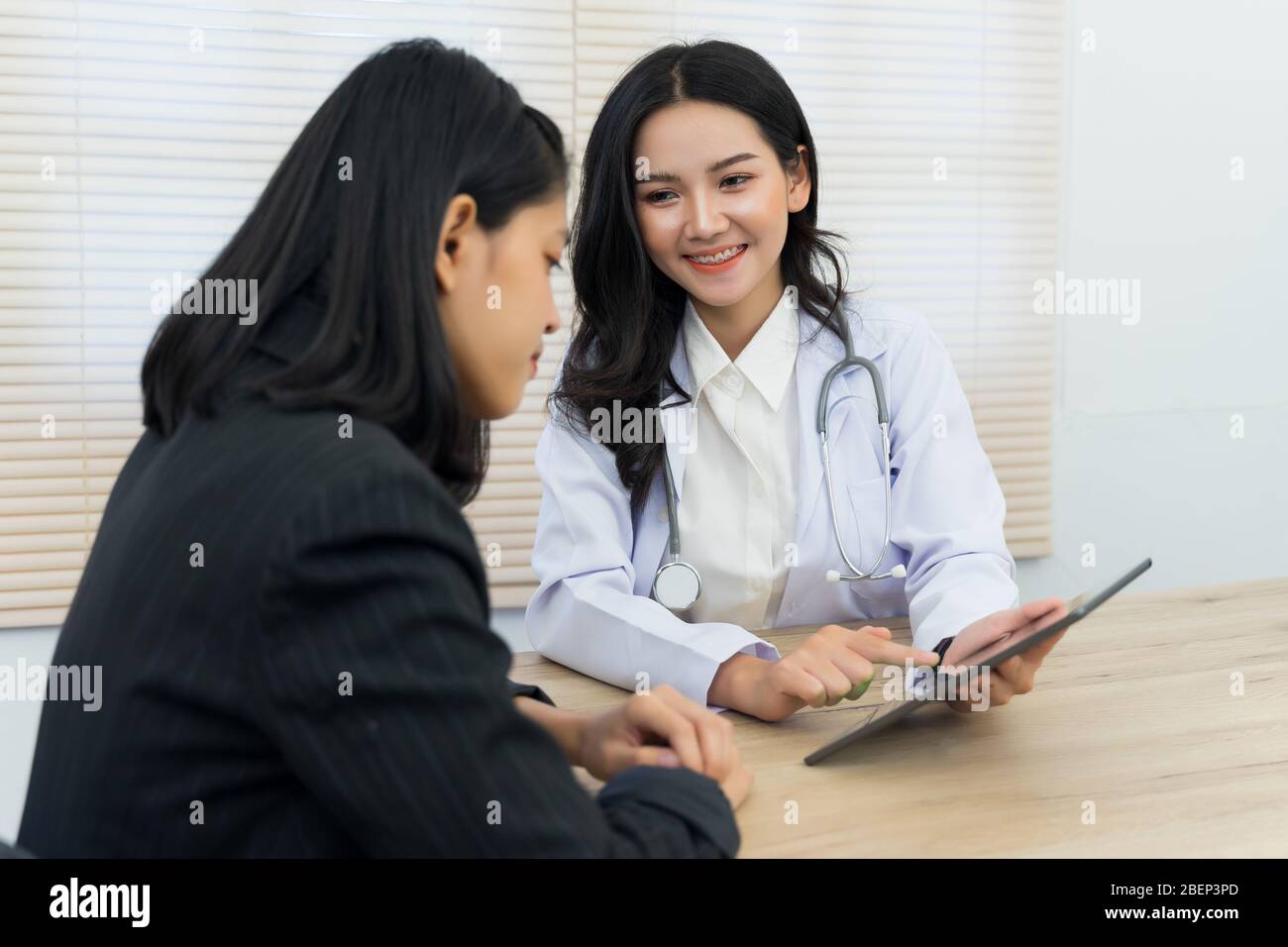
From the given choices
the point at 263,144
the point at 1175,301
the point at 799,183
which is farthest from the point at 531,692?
the point at 1175,301

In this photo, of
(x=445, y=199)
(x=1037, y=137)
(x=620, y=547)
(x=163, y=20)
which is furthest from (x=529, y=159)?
(x=1037, y=137)

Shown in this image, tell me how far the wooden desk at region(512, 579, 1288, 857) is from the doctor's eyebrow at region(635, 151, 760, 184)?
25.9 inches

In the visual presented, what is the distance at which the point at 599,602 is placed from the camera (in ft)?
4.89

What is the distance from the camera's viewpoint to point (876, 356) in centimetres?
184

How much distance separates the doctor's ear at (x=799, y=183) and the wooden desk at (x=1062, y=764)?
2.24 ft

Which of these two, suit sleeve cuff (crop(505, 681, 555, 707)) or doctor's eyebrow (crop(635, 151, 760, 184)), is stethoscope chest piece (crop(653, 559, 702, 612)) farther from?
doctor's eyebrow (crop(635, 151, 760, 184))

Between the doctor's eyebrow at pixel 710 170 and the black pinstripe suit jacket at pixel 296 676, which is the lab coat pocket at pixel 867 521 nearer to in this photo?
the doctor's eyebrow at pixel 710 170

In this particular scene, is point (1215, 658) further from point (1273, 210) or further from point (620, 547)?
point (1273, 210)

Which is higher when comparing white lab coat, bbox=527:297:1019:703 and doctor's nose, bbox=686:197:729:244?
doctor's nose, bbox=686:197:729:244

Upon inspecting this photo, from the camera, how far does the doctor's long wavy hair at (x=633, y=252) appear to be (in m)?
1.71

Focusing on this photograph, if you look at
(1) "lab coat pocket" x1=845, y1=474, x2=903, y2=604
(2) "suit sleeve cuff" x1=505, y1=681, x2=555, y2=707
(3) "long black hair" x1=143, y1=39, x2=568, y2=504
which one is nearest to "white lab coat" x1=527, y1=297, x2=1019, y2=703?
(1) "lab coat pocket" x1=845, y1=474, x2=903, y2=604

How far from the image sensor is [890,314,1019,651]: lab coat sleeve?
1.59 m

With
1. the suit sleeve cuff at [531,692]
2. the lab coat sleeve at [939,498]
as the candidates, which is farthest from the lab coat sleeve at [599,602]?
the lab coat sleeve at [939,498]
